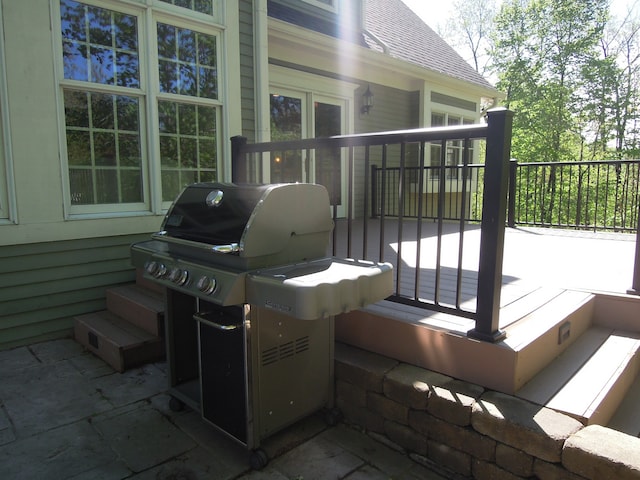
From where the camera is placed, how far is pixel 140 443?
204 centimetres

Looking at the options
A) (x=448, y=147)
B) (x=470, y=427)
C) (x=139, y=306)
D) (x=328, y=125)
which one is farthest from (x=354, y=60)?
(x=470, y=427)

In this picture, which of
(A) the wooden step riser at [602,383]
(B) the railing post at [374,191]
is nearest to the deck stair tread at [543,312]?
(A) the wooden step riser at [602,383]

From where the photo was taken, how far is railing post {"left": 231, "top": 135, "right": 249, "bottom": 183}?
2.94 m

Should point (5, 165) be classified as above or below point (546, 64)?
below

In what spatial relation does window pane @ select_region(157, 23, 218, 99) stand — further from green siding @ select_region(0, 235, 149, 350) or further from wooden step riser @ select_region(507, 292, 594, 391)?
wooden step riser @ select_region(507, 292, 594, 391)

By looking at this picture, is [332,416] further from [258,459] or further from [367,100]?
[367,100]

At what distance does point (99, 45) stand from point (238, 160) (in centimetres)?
146

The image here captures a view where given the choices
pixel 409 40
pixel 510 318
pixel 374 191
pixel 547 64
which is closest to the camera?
pixel 510 318

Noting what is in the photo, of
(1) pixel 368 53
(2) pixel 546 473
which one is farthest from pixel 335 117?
(2) pixel 546 473

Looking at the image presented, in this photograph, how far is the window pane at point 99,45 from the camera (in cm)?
316

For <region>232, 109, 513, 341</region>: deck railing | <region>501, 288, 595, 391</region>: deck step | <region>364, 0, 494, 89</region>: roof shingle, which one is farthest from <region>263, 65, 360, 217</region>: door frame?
<region>501, 288, 595, 391</region>: deck step

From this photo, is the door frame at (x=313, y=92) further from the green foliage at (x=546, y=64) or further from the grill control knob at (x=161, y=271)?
the green foliage at (x=546, y=64)

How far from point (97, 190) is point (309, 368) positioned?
2.31 meters

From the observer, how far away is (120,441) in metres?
2.05
